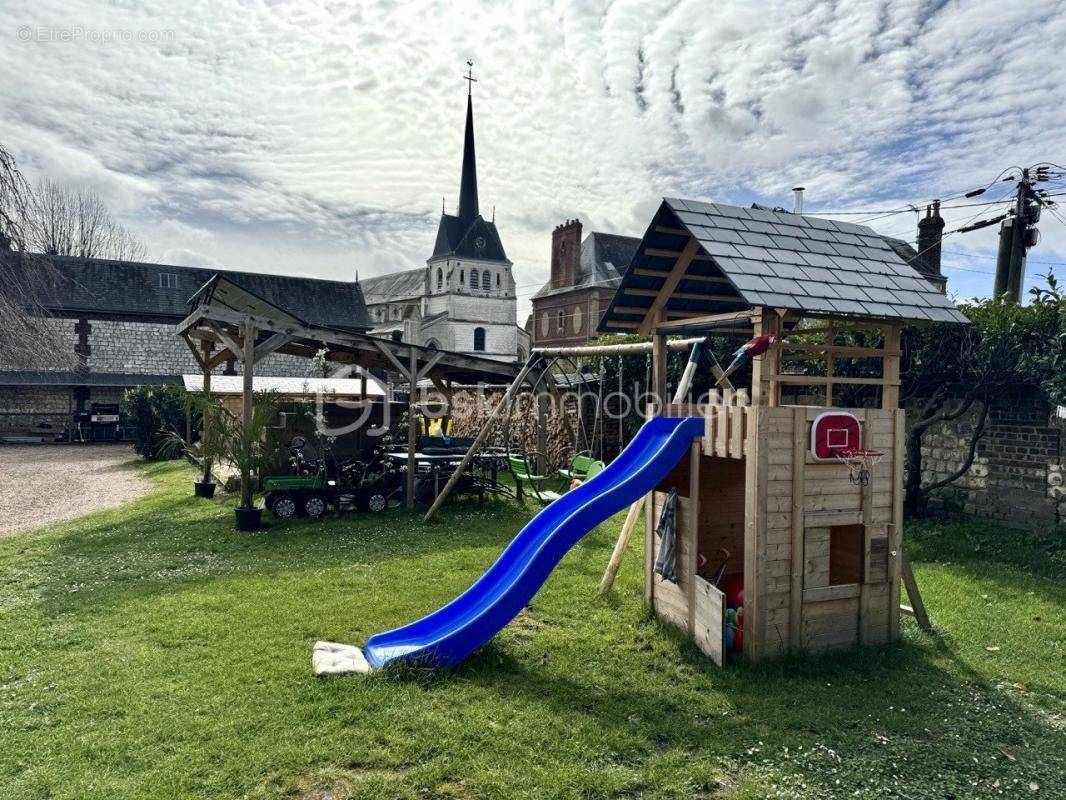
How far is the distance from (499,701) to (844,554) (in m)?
3.30

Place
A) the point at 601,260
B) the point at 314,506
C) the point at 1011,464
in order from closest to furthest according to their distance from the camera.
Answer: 1. the point at 1011,464
2. the point at 314,506
3. the point at 601,260

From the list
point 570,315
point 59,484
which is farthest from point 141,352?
point 570,315

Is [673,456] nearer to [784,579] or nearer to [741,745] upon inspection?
[784,579]

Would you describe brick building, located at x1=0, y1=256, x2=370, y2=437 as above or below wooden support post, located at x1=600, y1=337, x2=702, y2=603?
above

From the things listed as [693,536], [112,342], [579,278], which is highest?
[579,278]

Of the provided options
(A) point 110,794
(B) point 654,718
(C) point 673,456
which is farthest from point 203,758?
(C) point 673,456

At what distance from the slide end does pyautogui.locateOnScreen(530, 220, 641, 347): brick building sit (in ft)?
121

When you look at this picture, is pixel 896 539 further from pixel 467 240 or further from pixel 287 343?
pixel 467 240

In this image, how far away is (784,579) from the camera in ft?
16.5

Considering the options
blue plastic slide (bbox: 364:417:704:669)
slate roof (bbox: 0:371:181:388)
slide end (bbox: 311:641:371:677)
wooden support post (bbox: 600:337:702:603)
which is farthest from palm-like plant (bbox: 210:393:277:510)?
slate roof (bbox: 0:371:181:388)

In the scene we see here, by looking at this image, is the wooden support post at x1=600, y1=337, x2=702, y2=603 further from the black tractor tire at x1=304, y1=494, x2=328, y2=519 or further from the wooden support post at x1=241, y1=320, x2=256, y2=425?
the wooden support post at x1=241, y1=320, x2=256, y2=425

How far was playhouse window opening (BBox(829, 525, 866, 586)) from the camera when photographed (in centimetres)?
559

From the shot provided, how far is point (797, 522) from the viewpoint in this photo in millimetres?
5027

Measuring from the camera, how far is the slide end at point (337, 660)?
467 centimetres
